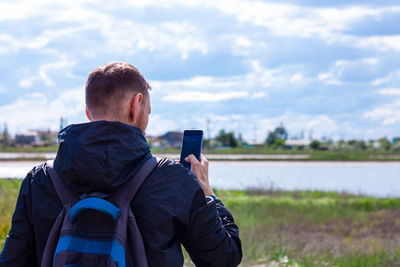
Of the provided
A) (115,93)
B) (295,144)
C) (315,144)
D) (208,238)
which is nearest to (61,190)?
(115,93)

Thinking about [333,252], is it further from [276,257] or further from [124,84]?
[124,84]

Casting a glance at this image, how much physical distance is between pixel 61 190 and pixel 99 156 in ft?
0.66

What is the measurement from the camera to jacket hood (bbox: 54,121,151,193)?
1.44 meters

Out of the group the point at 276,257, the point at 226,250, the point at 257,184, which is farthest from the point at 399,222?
the point at 226,250

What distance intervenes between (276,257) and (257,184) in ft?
56.7

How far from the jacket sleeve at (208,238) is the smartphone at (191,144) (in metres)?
0.20

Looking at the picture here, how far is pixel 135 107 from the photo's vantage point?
1574 mm

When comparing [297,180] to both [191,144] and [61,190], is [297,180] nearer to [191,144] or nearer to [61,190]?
[191,144]

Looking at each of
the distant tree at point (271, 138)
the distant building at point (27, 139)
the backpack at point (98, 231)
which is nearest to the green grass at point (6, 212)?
the backpack at point (98, 231)

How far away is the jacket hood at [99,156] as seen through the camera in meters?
1.44

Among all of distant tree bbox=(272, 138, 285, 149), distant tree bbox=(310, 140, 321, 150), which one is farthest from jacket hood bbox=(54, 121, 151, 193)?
distant tree bbox=(310, 140, 321, 150)

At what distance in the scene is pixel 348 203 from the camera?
19.7m

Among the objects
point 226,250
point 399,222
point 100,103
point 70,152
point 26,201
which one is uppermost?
point 100,103

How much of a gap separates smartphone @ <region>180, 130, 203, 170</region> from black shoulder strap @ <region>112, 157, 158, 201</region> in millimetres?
284
